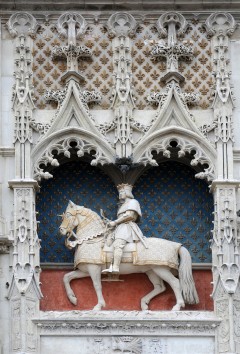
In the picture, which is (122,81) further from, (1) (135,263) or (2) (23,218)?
(1) (135,263)

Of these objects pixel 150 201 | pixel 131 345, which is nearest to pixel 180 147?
pixel 150 201

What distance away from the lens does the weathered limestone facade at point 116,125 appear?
70.7 feet

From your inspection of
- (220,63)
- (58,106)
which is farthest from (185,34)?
(58,106)

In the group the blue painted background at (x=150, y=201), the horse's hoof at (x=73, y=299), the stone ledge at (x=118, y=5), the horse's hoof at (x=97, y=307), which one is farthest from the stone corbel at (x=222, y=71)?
the horse's hoof at (x=73, y=299)

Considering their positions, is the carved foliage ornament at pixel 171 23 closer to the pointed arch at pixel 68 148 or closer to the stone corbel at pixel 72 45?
the stone corbel at pixel 72 45

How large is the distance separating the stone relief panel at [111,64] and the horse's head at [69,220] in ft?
5.26

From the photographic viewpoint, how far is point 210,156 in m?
22.4

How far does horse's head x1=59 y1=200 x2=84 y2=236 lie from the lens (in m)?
22.2

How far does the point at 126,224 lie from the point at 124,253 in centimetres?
45

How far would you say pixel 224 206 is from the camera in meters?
22.1

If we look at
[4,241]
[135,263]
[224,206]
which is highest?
[224,206]

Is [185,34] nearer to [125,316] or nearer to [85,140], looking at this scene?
[85,140]

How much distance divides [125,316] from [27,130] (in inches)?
121

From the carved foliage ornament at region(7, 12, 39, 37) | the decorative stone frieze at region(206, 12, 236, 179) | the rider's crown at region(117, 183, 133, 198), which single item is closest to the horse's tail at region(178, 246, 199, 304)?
the rider's crown at region(117, 183, 133, 198)
